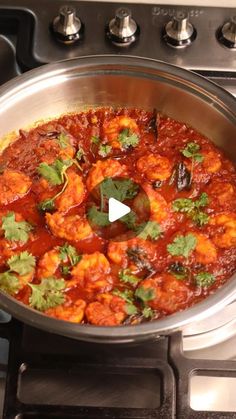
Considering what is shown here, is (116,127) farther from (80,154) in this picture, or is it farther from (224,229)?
(224,229)

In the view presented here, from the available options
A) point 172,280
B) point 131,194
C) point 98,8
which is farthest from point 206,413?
point 98,8

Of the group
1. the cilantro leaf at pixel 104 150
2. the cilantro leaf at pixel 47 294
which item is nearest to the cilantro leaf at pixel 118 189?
the cilantro leaf at pixel 104 150

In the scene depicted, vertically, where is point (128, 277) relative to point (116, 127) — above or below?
below

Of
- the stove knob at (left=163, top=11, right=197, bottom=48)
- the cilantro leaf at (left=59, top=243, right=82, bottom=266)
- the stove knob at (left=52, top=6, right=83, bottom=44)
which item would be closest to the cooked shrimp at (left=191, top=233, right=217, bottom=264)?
the cilantro leaf at (left=59, top=243, right=82, bottom=266)

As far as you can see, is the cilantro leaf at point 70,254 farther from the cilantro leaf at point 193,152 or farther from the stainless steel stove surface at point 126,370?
the cilantro leaf at point 193,152

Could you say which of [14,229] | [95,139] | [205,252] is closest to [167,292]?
[205,252]
